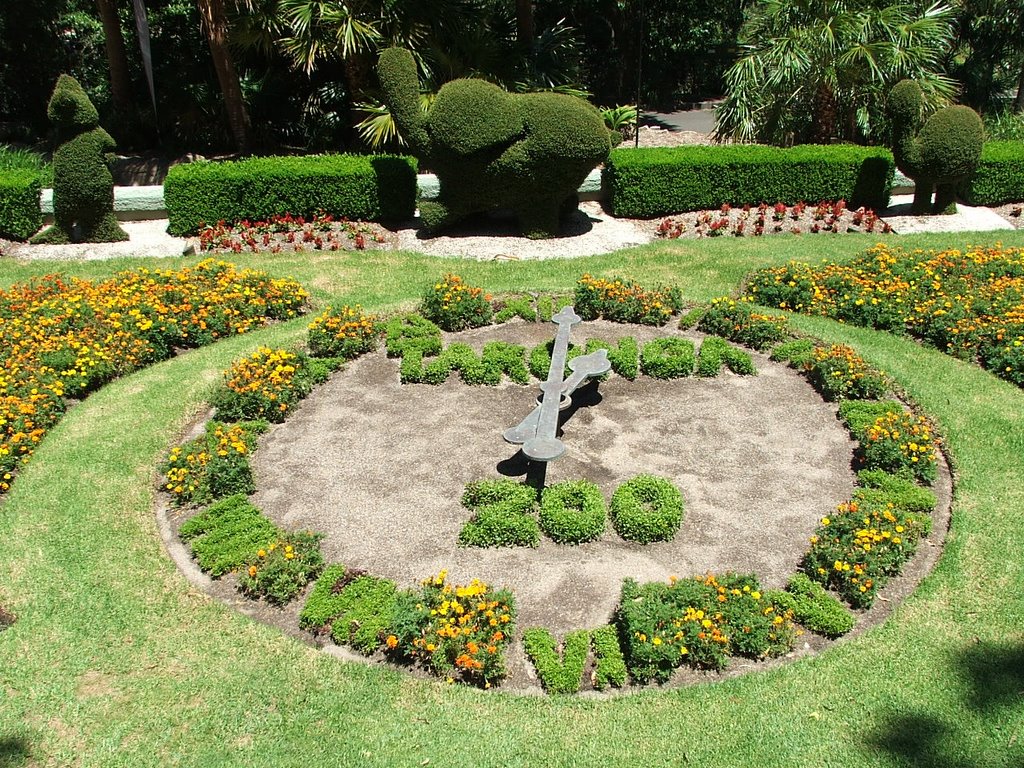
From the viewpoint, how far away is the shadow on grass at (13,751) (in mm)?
4574

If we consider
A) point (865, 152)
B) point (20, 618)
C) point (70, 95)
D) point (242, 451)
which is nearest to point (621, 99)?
point (865, 152)

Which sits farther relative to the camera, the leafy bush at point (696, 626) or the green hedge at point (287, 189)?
the green hedge at point (287, 189)

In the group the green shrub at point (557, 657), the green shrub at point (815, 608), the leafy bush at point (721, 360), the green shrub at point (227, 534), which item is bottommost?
the green shrub at point (557, 657)

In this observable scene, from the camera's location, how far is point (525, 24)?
17281mm

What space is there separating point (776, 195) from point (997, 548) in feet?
32.2

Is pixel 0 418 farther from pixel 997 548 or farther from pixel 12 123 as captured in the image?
pixel 12 123

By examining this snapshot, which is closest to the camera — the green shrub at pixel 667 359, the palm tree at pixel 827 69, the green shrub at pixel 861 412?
the green shrub at pixel 861 412

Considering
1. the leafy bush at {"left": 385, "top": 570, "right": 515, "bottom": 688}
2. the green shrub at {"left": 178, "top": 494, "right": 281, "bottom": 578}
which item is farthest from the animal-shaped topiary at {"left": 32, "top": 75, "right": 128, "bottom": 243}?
the leafy bush at {"left": 385, "top": 570, "right": 515, "bottom": 688}

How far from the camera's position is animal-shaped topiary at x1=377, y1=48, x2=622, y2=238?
1229cm

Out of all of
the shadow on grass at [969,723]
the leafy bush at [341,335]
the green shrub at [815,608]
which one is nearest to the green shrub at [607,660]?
the green shrub at [815,608]

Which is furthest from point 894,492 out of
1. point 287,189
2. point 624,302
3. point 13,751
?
point 287,189

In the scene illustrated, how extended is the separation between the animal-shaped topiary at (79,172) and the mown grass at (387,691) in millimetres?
7324

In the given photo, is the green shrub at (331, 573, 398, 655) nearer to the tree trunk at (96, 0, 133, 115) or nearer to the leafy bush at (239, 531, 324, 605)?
the leafy bush at (239, 531, 324, 605)

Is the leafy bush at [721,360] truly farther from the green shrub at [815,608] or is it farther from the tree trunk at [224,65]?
the tree trunk at [224,65]
